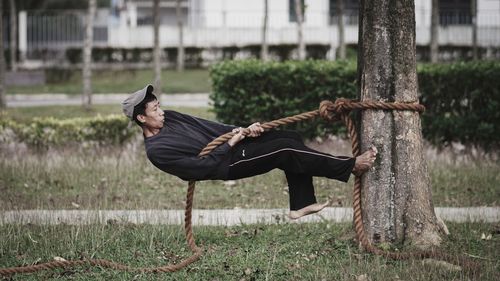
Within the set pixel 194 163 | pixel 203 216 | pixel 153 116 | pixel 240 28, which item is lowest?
pixel 203 216

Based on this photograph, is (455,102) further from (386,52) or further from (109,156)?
(386,52)

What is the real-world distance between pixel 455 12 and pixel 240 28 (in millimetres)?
8764

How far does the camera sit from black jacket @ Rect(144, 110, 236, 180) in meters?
7.35

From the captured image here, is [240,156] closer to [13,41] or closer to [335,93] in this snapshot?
[335,93]

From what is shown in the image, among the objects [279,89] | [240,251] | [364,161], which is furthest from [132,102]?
[279,89]

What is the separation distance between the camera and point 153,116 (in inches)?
300

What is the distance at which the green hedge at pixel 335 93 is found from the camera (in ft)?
45.7

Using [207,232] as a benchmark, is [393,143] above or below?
above

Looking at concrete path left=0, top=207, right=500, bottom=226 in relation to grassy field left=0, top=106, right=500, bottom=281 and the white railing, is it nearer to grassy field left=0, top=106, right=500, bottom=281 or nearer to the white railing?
grassy field left=0, top=106, right=500, bottom=281

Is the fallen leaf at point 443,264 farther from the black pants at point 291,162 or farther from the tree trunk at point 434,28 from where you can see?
the tree trunk at point 434,28

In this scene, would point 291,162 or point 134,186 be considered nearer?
point 291,162

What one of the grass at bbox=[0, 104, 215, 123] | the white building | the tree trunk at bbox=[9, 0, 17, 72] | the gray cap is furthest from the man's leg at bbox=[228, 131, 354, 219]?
the tree trunk at bbox=[9, 0, 17, 72]

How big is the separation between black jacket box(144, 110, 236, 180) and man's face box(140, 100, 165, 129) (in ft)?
0.25

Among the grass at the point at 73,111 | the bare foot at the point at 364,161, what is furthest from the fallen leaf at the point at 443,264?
the grass at the point at 73,111
